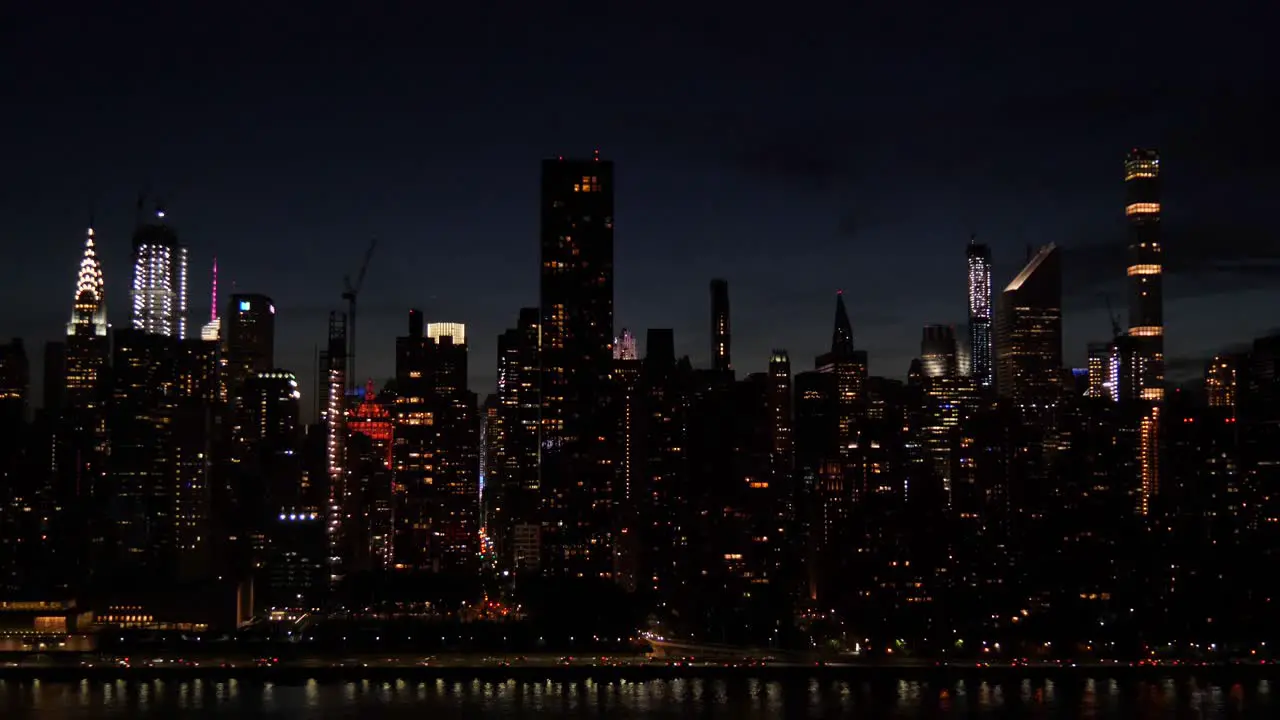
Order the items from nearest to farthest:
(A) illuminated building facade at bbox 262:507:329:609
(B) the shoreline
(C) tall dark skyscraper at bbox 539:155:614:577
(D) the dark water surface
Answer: (D) the dark water surface → (B) the shoreline → (A) illuminated building facade at bbox 262:507:329:609 → (C) tall dark skyscraper at bbox 539:155:614:577

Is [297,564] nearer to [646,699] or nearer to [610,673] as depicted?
[610,673]

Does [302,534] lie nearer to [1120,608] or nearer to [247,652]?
[247,652]

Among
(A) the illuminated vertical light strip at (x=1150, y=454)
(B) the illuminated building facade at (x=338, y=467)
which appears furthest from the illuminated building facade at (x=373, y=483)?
(A) the illuminated vertical light strip at (x=1150, y=454)

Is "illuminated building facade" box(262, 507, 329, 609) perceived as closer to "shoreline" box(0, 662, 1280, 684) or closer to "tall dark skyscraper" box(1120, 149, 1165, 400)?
"shoreline" box(0, 662, 1280, 684)

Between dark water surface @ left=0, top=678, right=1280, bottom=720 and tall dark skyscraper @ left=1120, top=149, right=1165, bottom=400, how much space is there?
5767 centimetres

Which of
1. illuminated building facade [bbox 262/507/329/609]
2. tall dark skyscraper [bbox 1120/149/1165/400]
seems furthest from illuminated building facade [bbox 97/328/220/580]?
tall dark skyscraper [bbox 1120/149/1165/400]

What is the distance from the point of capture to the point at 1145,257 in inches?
4193

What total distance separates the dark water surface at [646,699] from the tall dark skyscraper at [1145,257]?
5767 centimetres

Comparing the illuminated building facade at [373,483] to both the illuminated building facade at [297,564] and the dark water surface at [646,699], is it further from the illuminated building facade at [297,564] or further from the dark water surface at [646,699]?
the dark water surface at [646,699]

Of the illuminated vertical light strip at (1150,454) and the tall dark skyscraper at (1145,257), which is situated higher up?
the tall dark skyscraper at (1145,257)

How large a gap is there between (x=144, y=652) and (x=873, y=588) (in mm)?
29097

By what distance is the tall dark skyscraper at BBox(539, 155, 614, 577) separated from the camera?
299ft

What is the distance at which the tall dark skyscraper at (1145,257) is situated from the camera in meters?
106

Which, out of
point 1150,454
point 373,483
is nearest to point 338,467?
point 373,483
